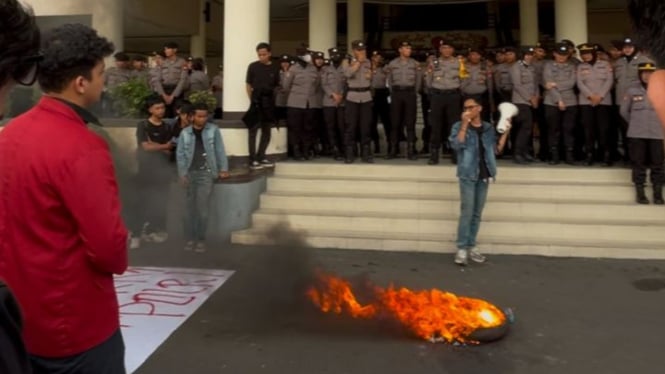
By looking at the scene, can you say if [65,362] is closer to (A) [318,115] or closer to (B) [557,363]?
(B) [557,363]

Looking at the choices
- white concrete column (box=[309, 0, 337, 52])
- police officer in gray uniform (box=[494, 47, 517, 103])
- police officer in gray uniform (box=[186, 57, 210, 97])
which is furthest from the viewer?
white concrete column (box=[309, 0, 337, 52])

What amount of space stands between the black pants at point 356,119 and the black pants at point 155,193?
2.98 metres

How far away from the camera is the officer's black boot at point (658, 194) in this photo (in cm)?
820

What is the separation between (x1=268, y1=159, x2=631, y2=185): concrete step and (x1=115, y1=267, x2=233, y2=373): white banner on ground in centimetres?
298

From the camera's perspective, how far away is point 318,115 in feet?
35.1

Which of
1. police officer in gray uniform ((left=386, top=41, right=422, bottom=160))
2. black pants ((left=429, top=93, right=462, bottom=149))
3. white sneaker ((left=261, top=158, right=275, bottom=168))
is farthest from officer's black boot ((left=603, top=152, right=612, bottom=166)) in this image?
white sneaker ((left=261, top=158, right=275, bottom=168))

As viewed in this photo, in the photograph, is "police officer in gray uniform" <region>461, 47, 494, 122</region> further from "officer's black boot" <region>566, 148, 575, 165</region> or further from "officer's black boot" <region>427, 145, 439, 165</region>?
"officer's black boot" <region>566, 148, 575, 165</region>

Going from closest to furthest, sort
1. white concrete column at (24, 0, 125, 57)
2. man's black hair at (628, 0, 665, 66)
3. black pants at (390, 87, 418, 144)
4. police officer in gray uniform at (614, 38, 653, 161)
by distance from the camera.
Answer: man's black hair at (628, 0, 665, 66) → police officer in gray uniform at (614, 38, 653, 161) → black pants at (390, 87, 418, 144) → white concrete column at (24, 0, 125, 57)

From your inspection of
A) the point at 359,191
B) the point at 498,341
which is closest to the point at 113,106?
the point at 359,191

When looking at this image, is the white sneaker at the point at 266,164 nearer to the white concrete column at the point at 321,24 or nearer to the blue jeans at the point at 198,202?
the blue jeans at the point at 198,202

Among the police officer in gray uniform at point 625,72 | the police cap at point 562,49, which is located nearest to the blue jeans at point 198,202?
the police cap at point 562,49

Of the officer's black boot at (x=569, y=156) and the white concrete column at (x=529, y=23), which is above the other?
the white concrete column at (x=529, y=23)

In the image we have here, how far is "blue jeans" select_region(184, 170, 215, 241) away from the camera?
25.8 feet

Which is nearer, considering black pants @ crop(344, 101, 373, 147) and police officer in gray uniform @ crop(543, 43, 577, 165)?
police officer in gray uniform @ crop(543, 43, 577, 165)
